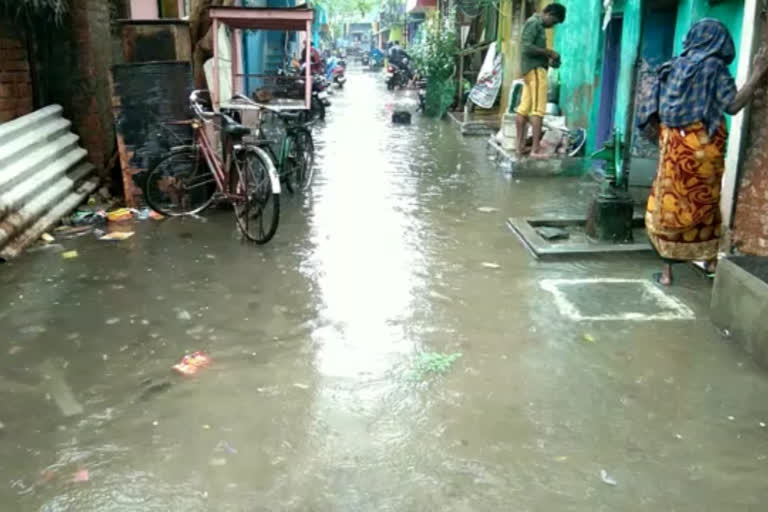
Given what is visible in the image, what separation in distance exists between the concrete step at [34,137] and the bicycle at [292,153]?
5.92ft

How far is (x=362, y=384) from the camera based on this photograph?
3746mm

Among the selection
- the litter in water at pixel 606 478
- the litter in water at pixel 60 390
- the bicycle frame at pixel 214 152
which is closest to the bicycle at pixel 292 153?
the bicycle frame at pixel 214 152

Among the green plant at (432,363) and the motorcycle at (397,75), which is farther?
the motorcycle at (397,75)

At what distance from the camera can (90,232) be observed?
6.46 meters

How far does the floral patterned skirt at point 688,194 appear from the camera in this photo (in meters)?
4.74

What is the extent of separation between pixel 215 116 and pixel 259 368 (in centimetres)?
352

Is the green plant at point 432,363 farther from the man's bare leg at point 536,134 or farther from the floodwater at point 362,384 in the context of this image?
the man's bare leg at point 536,134

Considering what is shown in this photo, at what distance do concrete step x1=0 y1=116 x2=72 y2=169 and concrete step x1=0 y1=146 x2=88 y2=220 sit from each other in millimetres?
208

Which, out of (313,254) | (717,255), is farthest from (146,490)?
(717,255)

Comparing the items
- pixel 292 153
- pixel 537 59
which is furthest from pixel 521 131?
pixel 292 153

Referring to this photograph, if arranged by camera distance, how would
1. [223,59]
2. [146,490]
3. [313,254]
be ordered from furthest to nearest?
[223,59], [313,254], [146,490]

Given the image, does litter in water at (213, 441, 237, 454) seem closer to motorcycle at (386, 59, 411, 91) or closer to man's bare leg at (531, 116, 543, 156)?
man's bare leg at (531, 116, 543, 156)

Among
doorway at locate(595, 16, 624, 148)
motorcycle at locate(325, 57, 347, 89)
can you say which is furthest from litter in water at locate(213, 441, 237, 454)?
motorcycle at locate(325, 57, 347, 89)

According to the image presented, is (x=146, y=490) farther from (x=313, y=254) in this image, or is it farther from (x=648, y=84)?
(x=648, y=84)
